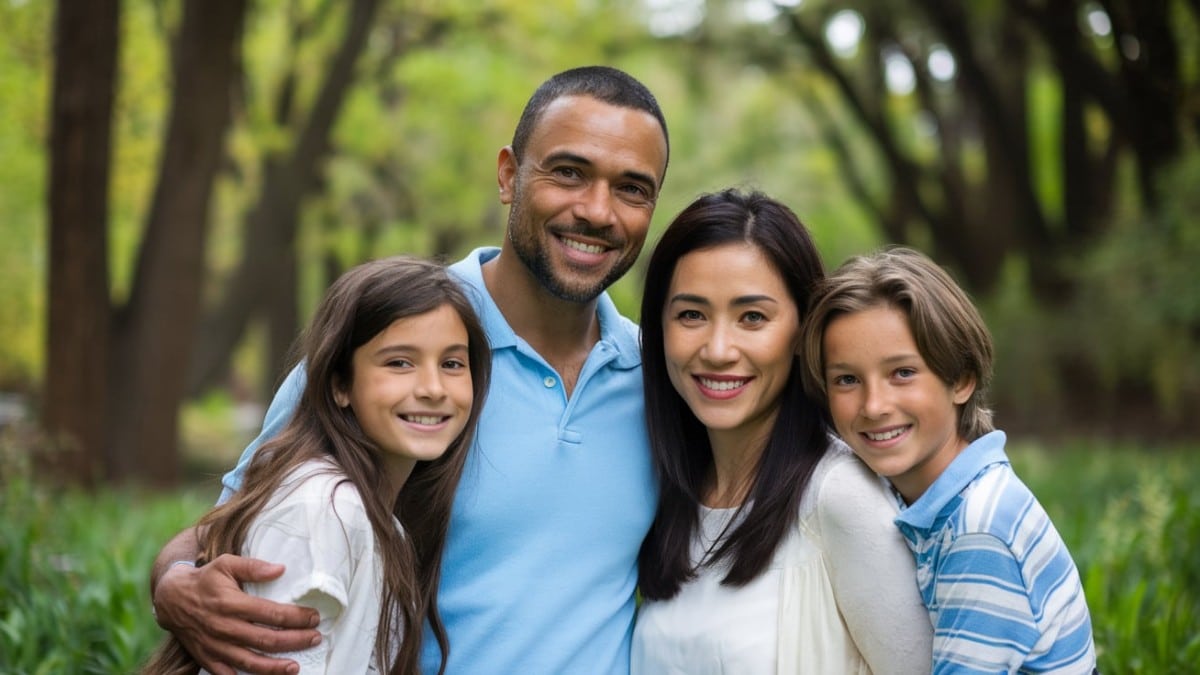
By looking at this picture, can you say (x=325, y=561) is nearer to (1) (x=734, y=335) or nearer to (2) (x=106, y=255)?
(1) (x=734, y=335)

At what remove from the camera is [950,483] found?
277cm

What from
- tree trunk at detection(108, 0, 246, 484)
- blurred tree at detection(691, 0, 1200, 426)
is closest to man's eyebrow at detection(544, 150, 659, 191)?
tree trunk at detection(108, 0, 246, 484)

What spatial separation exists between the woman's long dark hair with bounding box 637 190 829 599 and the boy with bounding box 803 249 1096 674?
0.15 m

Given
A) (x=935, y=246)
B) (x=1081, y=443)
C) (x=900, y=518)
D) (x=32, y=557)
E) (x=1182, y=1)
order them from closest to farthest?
(x=900, y=518) < (x=32, y=557) < (x=1182, y=1) < (x=1081, y=443) < (x=935, y=246)

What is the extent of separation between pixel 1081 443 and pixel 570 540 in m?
11.9

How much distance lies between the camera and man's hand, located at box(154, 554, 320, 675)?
8.71ft

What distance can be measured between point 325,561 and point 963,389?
1.48 m

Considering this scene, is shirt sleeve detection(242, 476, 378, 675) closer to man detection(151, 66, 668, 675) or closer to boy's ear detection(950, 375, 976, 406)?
man detection(151, 66, 668, 675)

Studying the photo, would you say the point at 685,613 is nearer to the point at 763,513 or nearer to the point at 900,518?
the point at 763,513

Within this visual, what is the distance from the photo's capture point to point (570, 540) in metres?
3.26

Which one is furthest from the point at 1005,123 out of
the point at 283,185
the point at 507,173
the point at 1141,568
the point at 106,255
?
the point at 507,173

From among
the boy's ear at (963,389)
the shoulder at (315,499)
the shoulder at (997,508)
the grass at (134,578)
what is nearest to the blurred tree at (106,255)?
the grass at (134,578)

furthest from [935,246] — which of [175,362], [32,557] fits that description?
[32,557]

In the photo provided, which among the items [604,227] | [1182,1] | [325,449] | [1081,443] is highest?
[1182,1]
